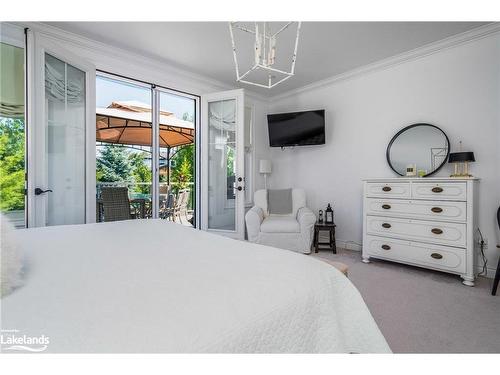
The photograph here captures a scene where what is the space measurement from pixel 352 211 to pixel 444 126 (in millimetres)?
1557

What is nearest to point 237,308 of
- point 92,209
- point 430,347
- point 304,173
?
point 430,347

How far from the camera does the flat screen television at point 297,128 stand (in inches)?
158

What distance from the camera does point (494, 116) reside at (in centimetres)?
266

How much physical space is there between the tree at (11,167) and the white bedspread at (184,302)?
6.73ft

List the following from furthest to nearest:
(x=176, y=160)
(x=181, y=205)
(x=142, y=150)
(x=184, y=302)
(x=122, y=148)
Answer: (x=176, y=160) → (x=122, y=148) → (x=142, y=150) → (x=181, y=205) → (x=184, y=302)

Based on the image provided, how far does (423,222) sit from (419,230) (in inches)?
3.9

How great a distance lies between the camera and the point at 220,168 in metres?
4.09

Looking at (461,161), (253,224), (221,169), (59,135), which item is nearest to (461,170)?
(461,161)

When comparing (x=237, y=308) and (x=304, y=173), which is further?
(x=304, y=173)

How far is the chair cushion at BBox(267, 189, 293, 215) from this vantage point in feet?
13.1

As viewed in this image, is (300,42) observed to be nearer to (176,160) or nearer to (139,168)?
(176,160)

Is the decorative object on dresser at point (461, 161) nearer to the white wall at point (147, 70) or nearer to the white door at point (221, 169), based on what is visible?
the white door at point (221, 169)

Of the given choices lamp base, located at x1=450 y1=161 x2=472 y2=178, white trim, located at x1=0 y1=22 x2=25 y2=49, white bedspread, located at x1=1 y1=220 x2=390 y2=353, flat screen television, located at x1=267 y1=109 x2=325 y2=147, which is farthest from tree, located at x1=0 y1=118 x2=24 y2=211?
lamp base, located at x1=450 y1=161 x2=472 y2=178
